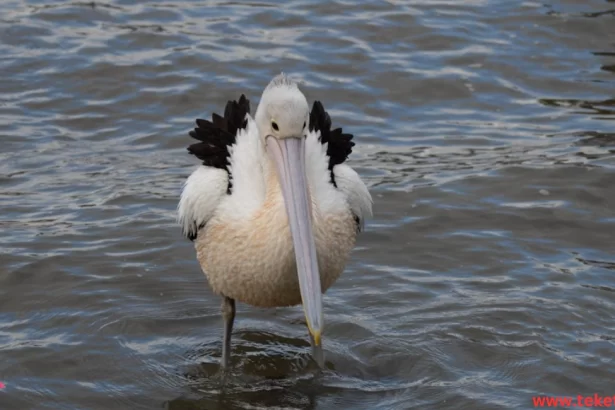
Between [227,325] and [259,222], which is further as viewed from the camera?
[227,325]

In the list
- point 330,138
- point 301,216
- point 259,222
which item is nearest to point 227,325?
point 259,222

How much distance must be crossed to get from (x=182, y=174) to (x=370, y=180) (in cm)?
152

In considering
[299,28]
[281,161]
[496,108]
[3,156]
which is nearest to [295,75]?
[299,28]

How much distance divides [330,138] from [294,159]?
929 millimetres

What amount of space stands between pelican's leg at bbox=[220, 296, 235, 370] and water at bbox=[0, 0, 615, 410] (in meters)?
0.08

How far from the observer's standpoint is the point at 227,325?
21.1ft

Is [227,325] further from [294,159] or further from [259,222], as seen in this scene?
[294,159]

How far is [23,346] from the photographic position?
6406mm

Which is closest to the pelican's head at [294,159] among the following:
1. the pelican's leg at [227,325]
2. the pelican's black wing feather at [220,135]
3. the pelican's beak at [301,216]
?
the pelican's beak at [301,216]

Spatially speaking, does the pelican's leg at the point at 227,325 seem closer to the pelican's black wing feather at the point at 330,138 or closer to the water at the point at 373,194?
the water at the point at 373,194

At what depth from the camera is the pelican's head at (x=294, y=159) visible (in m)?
5.26

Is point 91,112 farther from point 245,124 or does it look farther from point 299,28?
point 245,124

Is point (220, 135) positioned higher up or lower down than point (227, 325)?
higher up

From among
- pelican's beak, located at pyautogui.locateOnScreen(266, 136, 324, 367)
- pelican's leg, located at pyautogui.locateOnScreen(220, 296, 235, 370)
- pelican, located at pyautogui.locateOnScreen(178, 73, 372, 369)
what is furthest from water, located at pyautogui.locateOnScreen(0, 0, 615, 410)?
pelican's beak, located at pyautogui.locateOnScreen(266, 136, 324, 367)
